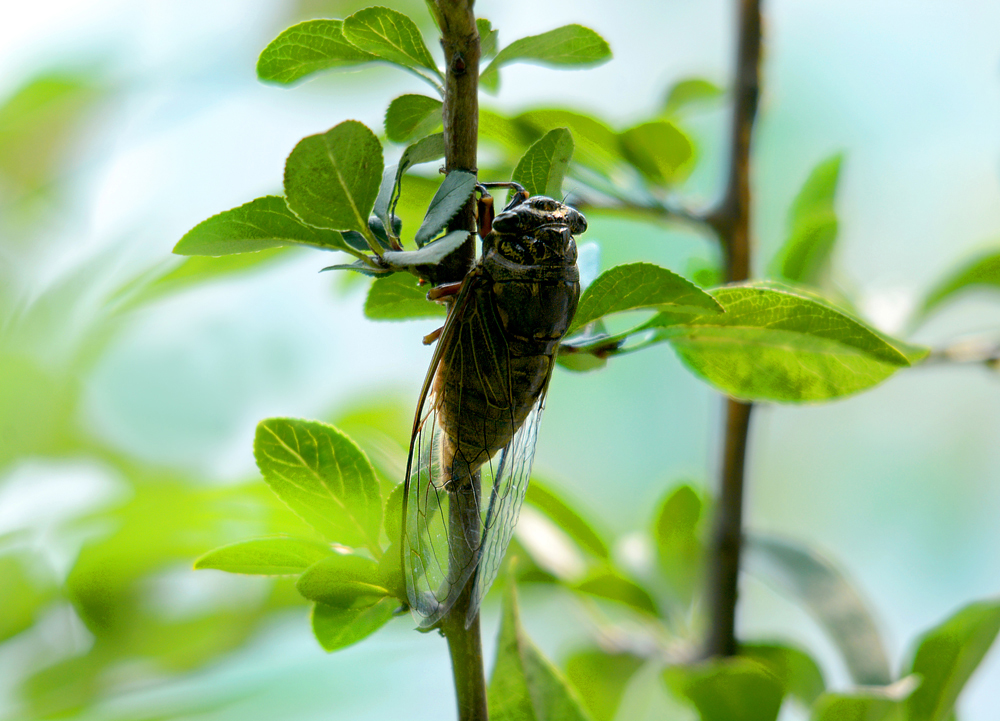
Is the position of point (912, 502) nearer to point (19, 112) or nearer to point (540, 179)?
point (540, 179)

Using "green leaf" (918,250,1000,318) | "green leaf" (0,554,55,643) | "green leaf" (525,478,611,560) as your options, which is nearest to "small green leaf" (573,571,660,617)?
"green leaf" (525,478,611,560)

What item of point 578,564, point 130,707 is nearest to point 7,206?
point 130,707

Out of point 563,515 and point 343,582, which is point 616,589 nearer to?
point 563,515

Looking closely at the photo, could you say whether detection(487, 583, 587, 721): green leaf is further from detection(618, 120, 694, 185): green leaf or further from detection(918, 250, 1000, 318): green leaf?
detection(918, 250, 1000, 318): green leaf

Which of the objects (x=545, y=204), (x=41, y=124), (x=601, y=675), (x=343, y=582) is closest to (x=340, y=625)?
(x=343, y=582)

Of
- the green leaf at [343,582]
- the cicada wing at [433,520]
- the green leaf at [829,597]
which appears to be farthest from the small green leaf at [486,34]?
the green leaf at [829,597]

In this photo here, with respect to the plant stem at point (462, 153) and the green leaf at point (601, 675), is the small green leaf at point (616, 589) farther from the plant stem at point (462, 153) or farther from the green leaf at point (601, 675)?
the plant stem at point (462, 153)
